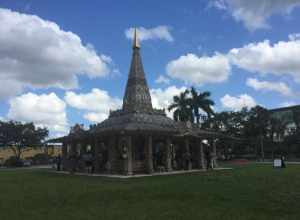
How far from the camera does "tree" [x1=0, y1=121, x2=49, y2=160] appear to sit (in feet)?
172

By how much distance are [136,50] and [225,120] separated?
29.6m

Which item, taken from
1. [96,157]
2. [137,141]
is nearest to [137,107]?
[137,141]

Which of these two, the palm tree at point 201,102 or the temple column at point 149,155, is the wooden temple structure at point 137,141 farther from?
the palm tree at point 201,102

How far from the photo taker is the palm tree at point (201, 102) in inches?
1939

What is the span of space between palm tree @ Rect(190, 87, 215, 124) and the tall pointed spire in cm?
1869

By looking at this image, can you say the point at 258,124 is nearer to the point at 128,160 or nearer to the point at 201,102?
the point at 201,102

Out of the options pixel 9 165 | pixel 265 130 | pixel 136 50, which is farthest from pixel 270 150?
pixel 9 165

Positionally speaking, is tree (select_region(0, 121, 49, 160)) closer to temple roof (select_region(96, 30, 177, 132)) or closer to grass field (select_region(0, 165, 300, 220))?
temple roof (select_region(96, 30, 177, 132))

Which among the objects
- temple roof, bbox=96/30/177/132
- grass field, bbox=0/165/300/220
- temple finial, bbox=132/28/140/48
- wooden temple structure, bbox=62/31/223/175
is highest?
temple finial, bbox=132/28/140/48

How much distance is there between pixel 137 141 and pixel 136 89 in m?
5.99

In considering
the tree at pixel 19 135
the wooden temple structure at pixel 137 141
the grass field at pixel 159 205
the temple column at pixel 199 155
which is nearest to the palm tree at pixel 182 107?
the wooden temple structure at pixel 137 141

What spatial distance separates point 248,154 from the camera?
56.8 m

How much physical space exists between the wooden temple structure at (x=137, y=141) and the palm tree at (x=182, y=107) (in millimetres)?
18160

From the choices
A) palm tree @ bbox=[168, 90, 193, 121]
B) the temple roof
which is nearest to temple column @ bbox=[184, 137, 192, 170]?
the temple roof
